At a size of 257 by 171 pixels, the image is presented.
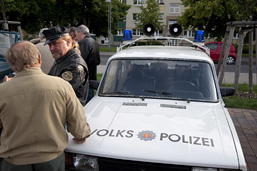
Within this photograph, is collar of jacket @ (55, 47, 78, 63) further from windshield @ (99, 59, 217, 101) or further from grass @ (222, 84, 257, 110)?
grass @ (222, 84, 257, 110)

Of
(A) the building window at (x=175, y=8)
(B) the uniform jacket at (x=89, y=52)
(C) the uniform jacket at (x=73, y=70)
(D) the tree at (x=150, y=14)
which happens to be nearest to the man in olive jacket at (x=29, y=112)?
(C) the uniform jacket at (x=73, y=70)

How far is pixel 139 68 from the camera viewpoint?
136 inches

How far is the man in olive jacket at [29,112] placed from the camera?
1.74 meters

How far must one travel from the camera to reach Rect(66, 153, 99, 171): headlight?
219 cm

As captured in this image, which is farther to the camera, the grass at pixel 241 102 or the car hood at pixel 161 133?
the grass at pixel 241 102

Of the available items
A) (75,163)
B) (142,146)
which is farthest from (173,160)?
(75,163)

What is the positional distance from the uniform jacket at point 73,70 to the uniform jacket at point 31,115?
2.94 feet

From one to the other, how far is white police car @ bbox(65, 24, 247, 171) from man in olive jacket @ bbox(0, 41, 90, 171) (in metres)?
0.43

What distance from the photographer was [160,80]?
3.28 meters

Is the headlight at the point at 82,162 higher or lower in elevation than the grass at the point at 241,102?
higher

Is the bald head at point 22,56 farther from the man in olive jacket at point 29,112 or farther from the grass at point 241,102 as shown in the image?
the grass at point 241,102

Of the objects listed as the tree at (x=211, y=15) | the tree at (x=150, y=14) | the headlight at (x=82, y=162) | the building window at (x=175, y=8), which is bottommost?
the headlight at (x=82, y=162)

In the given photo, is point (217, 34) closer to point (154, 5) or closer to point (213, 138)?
point (154, 5)

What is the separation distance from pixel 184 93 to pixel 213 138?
96 cm
